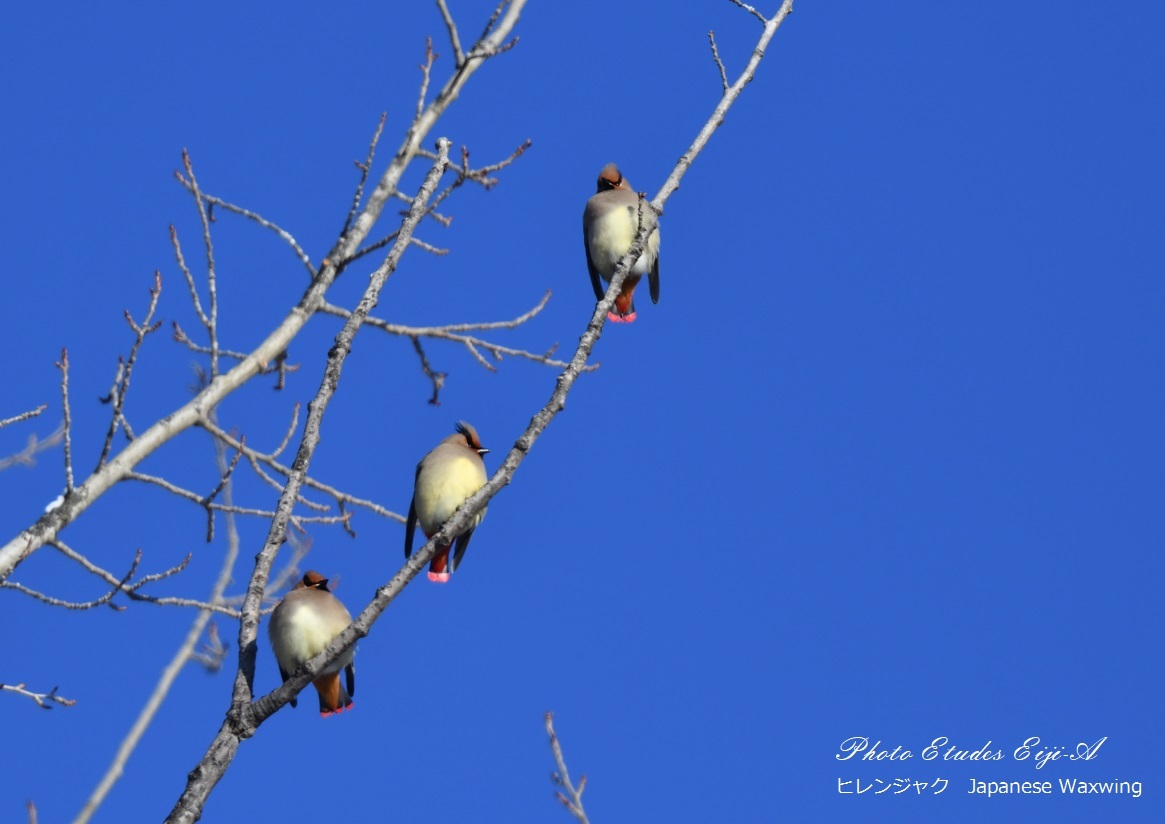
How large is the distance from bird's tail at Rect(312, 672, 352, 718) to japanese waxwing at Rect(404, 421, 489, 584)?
0.64 m

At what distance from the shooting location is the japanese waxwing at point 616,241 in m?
7.72

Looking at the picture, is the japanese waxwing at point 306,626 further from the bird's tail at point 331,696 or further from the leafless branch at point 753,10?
the leafless branch at point 753,10

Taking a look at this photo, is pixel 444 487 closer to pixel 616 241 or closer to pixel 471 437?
pixel 471 437

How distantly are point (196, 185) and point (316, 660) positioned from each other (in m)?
2.56

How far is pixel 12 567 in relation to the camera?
511cm

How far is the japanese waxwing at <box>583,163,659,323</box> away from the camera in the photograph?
25.3 ft

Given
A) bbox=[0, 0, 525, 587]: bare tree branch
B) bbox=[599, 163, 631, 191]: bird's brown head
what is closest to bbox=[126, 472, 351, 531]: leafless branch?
bbox=[0, 0, 525, 587]: bare tree branch

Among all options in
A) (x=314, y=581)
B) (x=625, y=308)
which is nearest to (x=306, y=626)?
(x=314, y=581)

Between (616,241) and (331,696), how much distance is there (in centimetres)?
270

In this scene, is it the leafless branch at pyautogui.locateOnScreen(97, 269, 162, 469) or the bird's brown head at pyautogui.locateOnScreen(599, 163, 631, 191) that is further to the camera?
the bird's brown head at pyautogui.locateOnScreen(599, 163, 631, 191)

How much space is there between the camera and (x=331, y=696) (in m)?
6.39

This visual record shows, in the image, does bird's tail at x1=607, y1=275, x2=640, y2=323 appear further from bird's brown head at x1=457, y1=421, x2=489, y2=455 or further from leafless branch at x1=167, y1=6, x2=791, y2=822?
leafless branch at x1=167, y1=6, x2=791, y2=822

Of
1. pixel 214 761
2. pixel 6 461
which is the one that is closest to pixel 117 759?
pixel 6 461

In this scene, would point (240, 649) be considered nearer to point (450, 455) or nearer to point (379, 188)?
point (450, 455)
